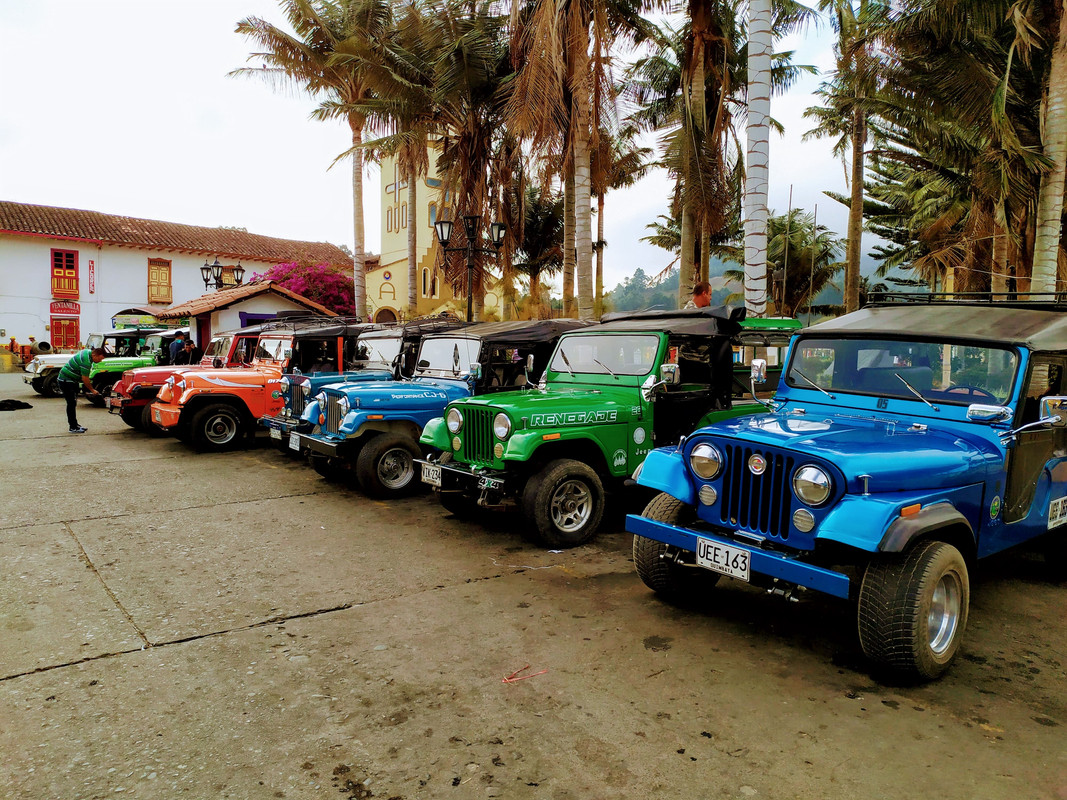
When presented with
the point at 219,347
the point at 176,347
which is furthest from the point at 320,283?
the point at 219,347

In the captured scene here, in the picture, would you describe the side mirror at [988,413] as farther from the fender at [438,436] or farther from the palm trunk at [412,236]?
the palm trunk at [412,236]

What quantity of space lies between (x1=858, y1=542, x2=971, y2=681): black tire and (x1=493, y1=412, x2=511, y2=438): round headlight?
9.71 feet

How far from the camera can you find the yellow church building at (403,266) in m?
30.3

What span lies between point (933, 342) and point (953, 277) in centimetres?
1715

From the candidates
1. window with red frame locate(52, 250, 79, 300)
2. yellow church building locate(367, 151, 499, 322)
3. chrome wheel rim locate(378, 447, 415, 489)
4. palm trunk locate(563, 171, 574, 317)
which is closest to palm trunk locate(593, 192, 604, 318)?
yellow church building locate(367, 151, 499, 322)

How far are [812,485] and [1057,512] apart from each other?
228cm

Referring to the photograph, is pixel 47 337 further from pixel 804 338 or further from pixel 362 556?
pixel 804 338

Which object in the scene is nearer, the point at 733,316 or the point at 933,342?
the point at 933,342

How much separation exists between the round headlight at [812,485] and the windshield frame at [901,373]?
4.47 feet

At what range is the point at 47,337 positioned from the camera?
3294cm

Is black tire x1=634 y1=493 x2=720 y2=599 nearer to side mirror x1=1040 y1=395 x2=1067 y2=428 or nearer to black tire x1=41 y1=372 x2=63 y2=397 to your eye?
side mirror x1=1040 y1=395 x2=1067 y2=428

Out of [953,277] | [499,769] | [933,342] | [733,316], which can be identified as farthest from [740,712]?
[953,277]

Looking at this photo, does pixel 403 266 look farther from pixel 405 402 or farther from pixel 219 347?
pixel 405 402

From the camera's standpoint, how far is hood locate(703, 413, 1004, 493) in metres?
3.42
